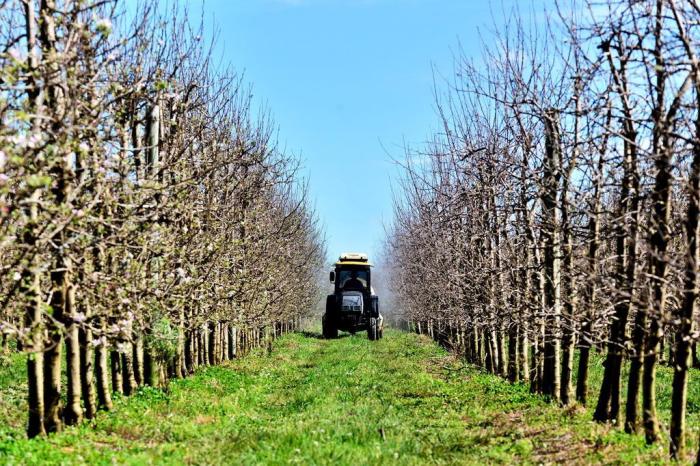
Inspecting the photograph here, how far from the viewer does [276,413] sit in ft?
43.1

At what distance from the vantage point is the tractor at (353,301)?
37562mm

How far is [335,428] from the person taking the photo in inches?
413

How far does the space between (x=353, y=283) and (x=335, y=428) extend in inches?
1110

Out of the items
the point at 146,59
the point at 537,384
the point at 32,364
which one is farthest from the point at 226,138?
the point at 32,364

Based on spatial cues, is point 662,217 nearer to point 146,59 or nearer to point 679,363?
point 679,363

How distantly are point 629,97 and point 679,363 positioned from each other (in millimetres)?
3895

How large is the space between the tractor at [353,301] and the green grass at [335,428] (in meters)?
19.0

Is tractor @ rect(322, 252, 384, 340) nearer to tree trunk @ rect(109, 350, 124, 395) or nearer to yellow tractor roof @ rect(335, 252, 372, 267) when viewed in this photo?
yellow tractor roof @ rect(335, 252, 372, 267)

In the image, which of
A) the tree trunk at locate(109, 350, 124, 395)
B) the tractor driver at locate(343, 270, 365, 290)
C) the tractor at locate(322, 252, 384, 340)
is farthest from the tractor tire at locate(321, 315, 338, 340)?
the tree trunk at locate(109, 350, 124, 395)

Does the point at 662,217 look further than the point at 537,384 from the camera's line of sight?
No

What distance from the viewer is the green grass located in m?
8.63

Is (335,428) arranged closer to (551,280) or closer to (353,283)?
(551,280)

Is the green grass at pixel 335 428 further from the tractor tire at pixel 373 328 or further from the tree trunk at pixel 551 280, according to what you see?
the tractor tire at pixel 373 328

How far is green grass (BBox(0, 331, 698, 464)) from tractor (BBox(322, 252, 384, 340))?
19027 mm
